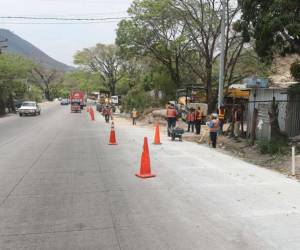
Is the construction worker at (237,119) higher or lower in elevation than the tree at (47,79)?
lower

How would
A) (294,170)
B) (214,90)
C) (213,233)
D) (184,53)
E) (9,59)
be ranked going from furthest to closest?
(9,59) < (184,53) < (214,90) < (294,170) < (213,233)

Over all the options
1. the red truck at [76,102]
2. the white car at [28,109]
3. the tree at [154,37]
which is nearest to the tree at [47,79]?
the red truck at [76,102]

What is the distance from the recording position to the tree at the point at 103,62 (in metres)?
86.7

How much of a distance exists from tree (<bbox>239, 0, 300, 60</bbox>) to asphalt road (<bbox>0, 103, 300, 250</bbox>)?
516 cm

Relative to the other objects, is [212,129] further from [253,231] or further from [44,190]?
[253,231]

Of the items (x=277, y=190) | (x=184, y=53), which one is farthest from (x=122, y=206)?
(x=184, y=53)

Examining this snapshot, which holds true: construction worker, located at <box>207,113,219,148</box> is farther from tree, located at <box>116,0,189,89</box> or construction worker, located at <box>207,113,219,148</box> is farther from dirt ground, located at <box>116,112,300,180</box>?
tree, located at <box>116,0,189,89</box>

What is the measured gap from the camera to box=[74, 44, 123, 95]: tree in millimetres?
86662

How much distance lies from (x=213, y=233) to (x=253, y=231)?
2.00 feet

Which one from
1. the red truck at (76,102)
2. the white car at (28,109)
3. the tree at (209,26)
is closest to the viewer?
the tree at (209,26)

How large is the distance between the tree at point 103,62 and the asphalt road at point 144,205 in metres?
74.0

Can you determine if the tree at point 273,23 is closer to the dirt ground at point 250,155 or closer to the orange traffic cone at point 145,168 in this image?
the dirt ground at point 250,155

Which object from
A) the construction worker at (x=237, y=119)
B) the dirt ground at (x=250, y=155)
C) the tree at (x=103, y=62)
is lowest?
the dirt ground at (x=250, y=155)

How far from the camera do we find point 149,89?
55.2 meters
